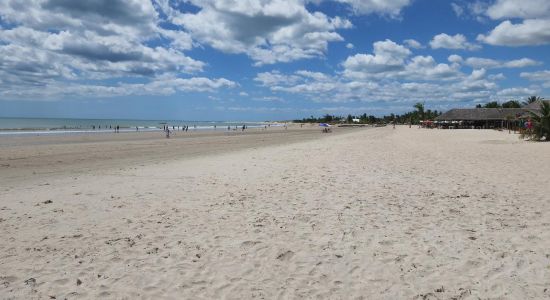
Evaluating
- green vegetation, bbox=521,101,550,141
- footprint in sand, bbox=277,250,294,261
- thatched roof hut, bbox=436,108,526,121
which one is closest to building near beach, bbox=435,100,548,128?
thatched roof hut, bbox=436,108,526,121

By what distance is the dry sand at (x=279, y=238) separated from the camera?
420 centimetres

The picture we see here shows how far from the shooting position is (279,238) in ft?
18.7

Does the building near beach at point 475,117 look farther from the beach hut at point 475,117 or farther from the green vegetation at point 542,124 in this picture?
the green vegetation at point 542,124

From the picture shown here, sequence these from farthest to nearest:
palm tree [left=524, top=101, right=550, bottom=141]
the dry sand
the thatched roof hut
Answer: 1. the thatched roof hut
2. palm tree [left=524, top=101, right=550, bottom=141]
3. the dry sand

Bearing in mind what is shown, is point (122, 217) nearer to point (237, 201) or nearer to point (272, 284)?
point (237, 201)

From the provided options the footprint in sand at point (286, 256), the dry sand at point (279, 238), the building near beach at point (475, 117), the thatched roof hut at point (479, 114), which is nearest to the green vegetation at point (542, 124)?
the dry sand at point (279, 238)

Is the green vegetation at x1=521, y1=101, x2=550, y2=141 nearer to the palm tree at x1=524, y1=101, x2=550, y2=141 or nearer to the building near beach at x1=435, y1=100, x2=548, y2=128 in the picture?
the palm tree at x1=524, y1=101, x2=550, y2=141

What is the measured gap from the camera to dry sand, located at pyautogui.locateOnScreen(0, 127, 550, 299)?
13.8 feet

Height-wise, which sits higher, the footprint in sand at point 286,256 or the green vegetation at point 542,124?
the green vegetation at point 542,124

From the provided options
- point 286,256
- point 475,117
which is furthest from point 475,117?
point 286,256

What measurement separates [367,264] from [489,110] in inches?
3029

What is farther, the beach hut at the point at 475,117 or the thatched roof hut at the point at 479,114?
the beach hut at the point at 475,117

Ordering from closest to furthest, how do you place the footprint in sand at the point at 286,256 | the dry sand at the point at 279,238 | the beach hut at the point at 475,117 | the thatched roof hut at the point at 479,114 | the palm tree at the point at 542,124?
the dry sand at the point at 279,238 < the footprint in sand at the point at 286,256 < the palm tree at the point at 542,124 < the thatched roof hut at the point at 479,114 < the beach hut at the point at 475,117

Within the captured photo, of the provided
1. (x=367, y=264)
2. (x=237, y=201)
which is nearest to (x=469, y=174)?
(x=237, y=201)
